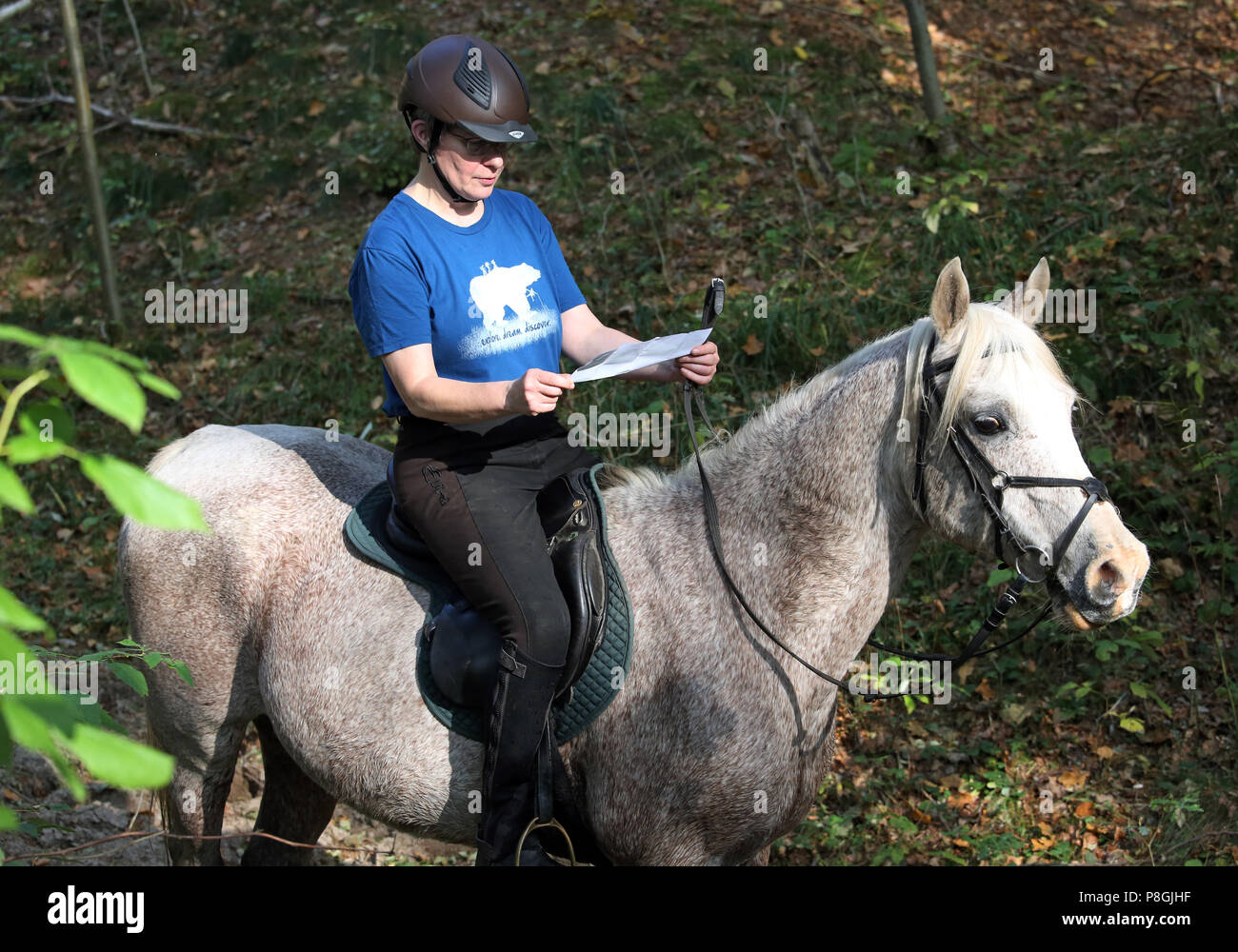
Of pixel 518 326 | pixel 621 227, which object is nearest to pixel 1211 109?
pixel 621 227

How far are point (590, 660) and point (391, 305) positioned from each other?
1.30m

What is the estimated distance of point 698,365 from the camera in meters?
3.30

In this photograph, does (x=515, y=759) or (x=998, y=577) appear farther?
(x=998, y=577)

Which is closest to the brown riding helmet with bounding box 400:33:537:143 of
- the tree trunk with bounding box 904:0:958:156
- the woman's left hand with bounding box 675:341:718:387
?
the woman's left hand with bounding box 675:341:718:387

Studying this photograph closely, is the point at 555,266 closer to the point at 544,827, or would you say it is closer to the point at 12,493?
the point at 544,827

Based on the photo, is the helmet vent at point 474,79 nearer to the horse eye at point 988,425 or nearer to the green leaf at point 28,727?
the horse eye at point 988,425

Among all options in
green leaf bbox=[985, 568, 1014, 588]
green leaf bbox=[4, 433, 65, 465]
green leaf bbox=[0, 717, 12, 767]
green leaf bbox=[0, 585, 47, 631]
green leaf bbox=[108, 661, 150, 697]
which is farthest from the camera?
green leaf bbox=[985, 568, 1014, 588]

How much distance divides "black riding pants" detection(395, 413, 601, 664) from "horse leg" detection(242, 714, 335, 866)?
5.36 ft

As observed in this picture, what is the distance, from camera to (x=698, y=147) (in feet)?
31.4

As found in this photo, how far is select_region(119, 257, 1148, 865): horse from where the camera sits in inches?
113

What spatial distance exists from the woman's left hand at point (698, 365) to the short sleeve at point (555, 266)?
0.55 metres

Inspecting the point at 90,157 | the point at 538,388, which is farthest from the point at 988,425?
the point at 90,157

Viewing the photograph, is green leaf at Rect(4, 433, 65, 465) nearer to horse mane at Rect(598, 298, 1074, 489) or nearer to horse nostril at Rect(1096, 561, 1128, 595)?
horse mane at Rect(598, 298, 1074, 489)

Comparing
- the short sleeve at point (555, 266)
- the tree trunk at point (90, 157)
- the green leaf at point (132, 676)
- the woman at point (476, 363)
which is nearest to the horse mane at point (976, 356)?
the woman at point (476, 363)
